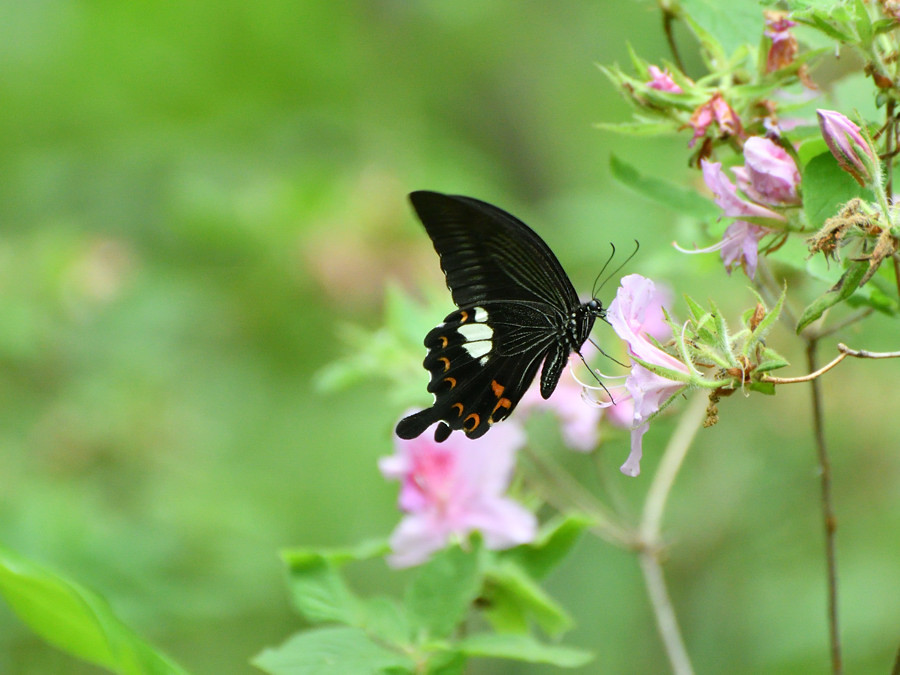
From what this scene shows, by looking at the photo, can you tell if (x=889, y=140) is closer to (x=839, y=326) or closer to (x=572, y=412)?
(x=839, y=326)

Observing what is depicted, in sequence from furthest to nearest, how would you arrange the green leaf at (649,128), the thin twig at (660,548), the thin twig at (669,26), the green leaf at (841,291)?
the thin twig at (660,548), the thin twig at (669,26), the green leaf at (649,128), the green leaf at (841,291)

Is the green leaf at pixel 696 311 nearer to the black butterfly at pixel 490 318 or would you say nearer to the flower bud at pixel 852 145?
the flower bud at pixel 852 145

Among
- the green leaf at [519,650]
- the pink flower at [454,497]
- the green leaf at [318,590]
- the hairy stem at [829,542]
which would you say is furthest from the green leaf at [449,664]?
the hairy stem at [829,542]

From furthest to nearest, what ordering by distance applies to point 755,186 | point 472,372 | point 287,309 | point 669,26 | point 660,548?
point 287,309 → point 660,548 → point 472,372 → point 669,26 → point 755,186

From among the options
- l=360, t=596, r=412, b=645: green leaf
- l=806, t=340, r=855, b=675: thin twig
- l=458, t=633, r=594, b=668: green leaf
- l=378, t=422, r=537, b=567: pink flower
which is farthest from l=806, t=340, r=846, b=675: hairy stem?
l=360, t=596, r=412, b=645: green leaf

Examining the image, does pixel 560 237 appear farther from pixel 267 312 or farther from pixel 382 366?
pixel 382 366

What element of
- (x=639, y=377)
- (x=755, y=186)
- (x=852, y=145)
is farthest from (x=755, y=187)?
(x=639, y=377)

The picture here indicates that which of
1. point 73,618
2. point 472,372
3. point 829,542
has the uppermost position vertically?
point 472,372
